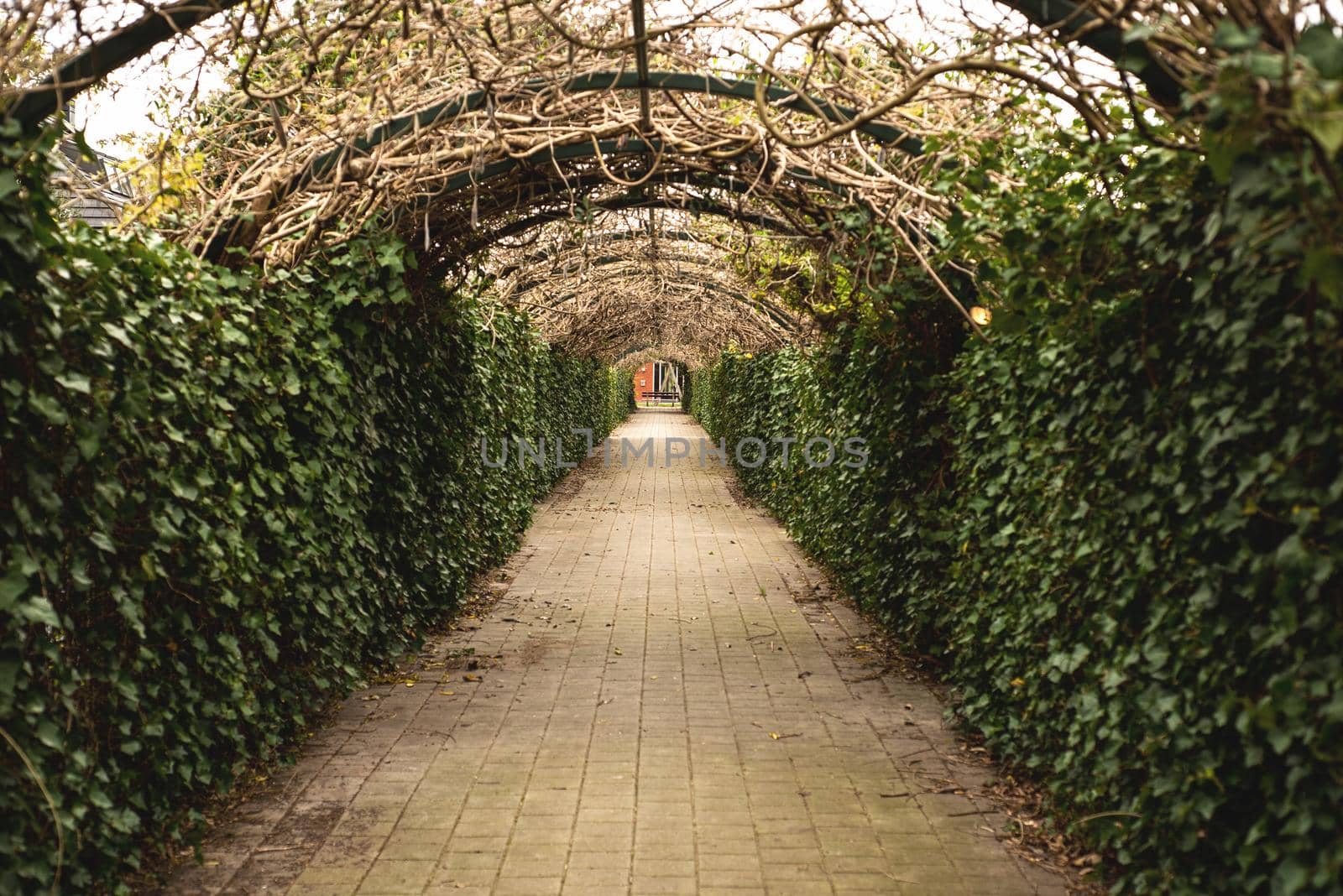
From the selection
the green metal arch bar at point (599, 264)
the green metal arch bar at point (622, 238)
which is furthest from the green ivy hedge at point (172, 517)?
the green metal arch bar at point (599, 264)

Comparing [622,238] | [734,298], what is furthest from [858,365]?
[734,298]

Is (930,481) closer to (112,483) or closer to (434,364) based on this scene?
(434,364)

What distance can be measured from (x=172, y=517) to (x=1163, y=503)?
3.39 m

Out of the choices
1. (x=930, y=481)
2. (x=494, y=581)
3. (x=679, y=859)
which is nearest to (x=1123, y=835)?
(x=679, y=859)

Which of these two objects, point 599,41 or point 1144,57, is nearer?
point 1144,57

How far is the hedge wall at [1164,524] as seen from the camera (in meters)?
2.60

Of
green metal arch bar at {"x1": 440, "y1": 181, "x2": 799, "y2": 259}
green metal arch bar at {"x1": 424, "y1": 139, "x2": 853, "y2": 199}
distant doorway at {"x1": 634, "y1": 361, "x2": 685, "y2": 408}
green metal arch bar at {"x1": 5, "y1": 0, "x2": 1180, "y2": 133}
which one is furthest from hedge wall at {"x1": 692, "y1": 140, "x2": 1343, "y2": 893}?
distant doorway at {"x1": 634, "y1": 361, "x2": 685, "y2": 408}

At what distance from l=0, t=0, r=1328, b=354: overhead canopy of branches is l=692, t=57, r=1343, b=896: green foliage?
19.5 inches

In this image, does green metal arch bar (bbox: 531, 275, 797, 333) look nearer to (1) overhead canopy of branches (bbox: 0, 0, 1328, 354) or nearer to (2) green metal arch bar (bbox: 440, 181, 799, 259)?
(2) green metal arch bar (bbox: 440, 181, 799, 259)

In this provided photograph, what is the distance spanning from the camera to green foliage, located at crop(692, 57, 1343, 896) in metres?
2.58

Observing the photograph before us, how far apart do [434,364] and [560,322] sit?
1028 centimetres

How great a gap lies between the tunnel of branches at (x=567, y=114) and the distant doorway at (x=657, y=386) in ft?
196

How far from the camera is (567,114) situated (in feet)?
19.1

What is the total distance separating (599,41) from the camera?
17.0 ft
